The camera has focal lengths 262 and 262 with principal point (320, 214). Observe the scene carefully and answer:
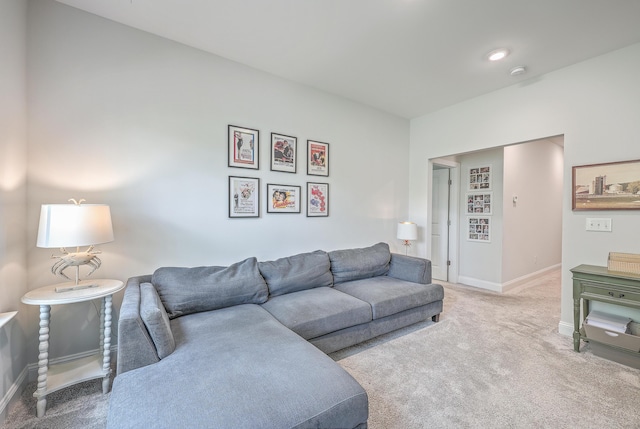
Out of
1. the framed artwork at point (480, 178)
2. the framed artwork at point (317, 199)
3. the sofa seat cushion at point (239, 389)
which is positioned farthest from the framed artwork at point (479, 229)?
the sofa seat cushion at point (239, 389)

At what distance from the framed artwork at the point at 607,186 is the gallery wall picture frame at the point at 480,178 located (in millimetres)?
1568

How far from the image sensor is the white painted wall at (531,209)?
3972 mm

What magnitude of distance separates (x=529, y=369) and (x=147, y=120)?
3.63 metres

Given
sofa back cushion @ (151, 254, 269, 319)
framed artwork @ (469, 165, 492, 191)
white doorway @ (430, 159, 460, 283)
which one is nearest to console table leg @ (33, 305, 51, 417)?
sofa back cushion @ (151, 254, 269, 319)

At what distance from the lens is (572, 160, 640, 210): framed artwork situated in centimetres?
224

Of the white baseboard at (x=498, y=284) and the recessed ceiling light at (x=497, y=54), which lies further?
the white baseboard at (x=498, y=284)

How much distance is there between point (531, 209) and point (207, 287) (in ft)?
16.9

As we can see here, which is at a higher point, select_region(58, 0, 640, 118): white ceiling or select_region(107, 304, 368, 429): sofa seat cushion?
select_region(58, 0, 640, 118): white ceiling

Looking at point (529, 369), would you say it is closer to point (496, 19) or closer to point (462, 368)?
point (462, 368)

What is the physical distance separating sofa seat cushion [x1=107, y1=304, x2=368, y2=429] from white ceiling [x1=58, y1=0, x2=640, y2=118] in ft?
7.50

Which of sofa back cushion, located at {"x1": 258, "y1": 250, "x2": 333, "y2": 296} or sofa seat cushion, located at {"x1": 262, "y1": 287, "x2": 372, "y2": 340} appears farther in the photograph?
sofa back cushion, located at {"x1": 258, "y1": 250, "x2": 333, "y2": 296}

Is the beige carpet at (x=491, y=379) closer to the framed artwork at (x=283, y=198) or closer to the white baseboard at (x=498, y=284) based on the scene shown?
the white baseboard at (x=498, y=284)

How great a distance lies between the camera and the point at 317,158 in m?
3.17

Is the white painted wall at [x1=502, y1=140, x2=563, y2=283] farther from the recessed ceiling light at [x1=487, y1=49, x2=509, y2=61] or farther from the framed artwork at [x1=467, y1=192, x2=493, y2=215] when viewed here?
the recessed ceiling light at [x1=487, y1=49, x2=509, y2=61]
